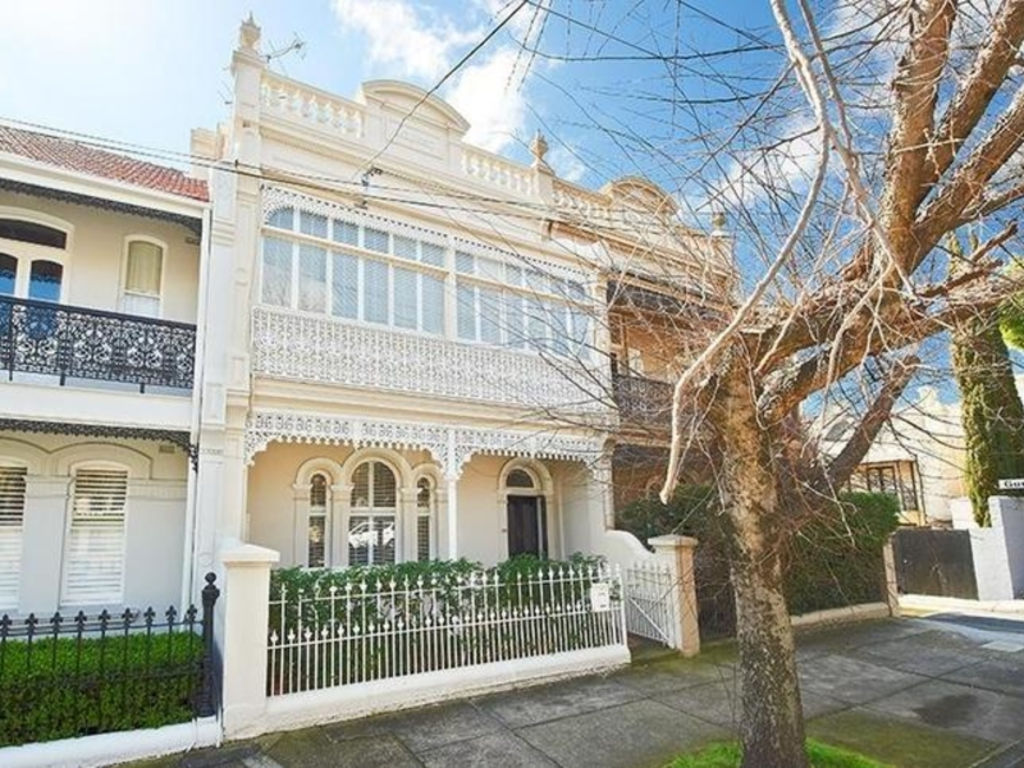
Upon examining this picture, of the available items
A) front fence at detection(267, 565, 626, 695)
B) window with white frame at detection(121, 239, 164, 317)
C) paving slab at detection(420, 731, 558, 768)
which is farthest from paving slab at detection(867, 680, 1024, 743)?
window with white frame at detection(121, 239, 164, 317)

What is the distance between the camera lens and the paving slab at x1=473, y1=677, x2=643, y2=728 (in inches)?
247

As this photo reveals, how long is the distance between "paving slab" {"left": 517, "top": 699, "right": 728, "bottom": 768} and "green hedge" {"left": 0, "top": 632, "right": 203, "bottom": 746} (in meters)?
3.25

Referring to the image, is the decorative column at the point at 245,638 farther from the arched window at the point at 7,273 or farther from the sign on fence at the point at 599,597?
the arched window at the point at 7,273

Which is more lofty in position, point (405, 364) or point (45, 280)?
point (45, 280)

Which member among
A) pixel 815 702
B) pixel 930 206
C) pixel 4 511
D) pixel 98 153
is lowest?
pixel 815 702

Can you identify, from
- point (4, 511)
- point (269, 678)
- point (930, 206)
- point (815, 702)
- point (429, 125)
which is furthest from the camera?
point (429, 125)

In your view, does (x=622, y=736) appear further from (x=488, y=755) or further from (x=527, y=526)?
(x=527, y=526)

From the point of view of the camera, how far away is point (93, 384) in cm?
813

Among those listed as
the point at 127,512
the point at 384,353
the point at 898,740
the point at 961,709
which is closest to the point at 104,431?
the point at 127,512

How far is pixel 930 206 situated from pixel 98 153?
12.8 meters

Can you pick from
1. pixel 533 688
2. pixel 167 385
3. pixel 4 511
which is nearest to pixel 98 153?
pixel 167 385

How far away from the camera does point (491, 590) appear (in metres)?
7.64

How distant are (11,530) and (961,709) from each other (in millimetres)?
11757

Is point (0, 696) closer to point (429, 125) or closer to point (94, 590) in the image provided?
point (94, 590)
